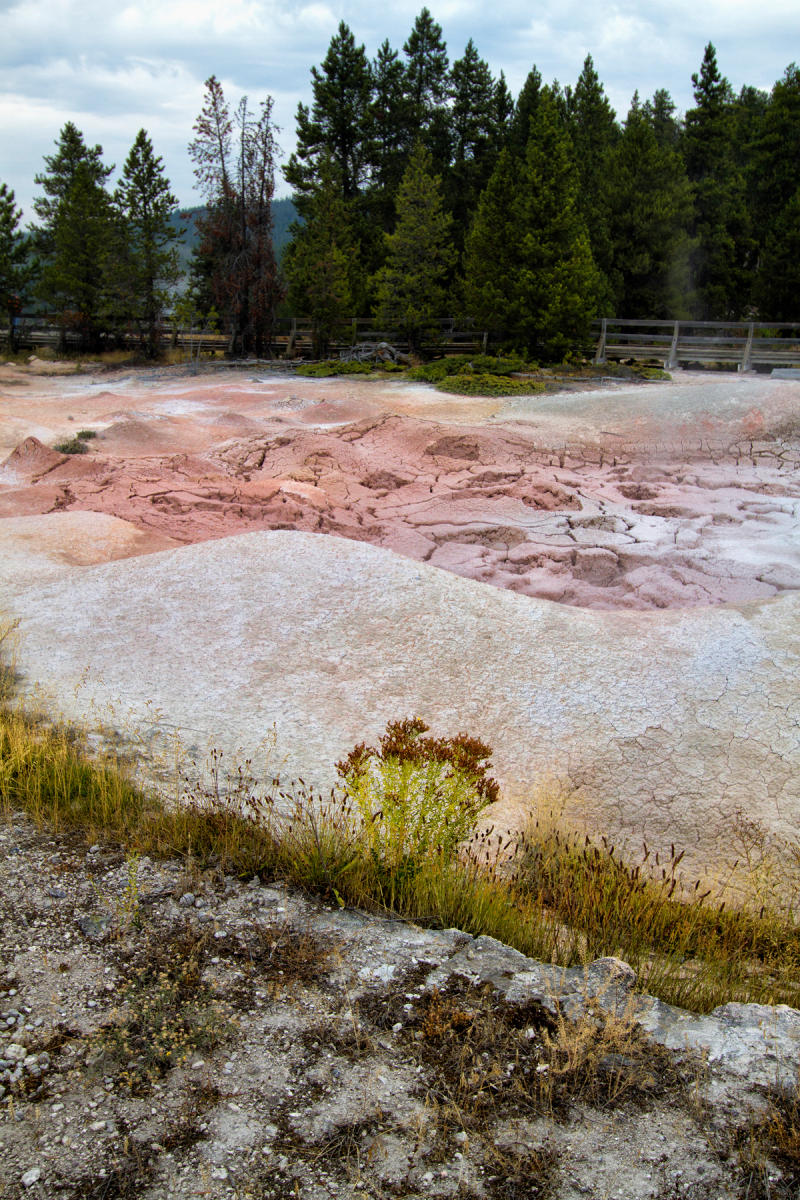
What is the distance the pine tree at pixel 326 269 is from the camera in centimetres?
2773

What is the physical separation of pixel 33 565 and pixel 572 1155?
23.7 ft

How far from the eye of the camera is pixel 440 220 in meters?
27.0

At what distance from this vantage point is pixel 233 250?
27.3 meters

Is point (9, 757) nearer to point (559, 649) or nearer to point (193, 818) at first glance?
point (193, 818)

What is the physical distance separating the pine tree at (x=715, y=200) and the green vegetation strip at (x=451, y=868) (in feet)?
112

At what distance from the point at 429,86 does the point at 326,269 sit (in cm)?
1531

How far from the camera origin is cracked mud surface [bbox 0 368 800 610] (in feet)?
32.1

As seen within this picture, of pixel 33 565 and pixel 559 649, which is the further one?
pixel 33 565

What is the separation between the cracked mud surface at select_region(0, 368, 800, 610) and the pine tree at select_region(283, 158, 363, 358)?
1077 centimetres

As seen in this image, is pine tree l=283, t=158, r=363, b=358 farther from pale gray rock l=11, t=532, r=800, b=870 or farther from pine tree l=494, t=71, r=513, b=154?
pale gray rock l=11, t=532, r=800, b=870

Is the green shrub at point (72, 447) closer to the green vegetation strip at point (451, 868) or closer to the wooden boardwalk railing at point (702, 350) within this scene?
the green vegetation strip at point (451, 868)

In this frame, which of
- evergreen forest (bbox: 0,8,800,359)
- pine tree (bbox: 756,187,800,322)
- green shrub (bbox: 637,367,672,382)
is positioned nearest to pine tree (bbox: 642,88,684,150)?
evergreen forest (bbox: 0,8,800,359)

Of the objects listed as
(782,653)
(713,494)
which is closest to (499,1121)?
(782,653)

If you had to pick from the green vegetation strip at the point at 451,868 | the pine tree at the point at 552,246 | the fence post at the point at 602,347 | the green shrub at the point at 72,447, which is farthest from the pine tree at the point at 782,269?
the green vegetation strip at the point at 451,868
